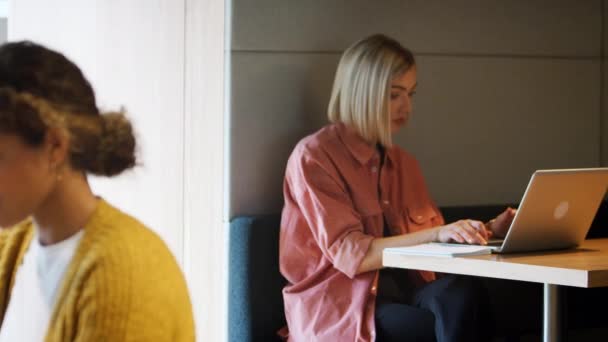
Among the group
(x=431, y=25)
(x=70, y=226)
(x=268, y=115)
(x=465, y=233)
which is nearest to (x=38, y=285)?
(x=70, y=226)

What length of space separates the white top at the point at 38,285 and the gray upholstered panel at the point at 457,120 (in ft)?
6.11

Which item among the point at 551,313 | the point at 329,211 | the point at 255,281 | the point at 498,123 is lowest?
the point at 255,281

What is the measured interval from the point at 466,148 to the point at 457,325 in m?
1.13

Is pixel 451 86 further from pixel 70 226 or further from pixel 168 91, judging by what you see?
pixel 70 226

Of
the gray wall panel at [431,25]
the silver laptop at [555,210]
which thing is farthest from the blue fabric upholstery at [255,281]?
the silver laptop at [555,210]

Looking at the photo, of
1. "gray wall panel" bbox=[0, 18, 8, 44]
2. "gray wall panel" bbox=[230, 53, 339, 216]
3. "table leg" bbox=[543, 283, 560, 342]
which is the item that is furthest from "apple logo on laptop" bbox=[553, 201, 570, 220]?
"gray wall panel" bbox=[0, 18, 8, 44]

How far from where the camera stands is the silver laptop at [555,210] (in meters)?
2.34

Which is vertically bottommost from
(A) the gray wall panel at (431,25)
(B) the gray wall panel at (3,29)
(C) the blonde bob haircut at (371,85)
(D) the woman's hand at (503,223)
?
(D) the woman's hand at (503,223)

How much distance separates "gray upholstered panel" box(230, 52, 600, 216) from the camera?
10.2 feet

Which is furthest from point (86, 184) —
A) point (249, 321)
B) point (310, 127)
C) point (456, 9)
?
point (456, 9)

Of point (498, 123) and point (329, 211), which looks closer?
point (329, 211)

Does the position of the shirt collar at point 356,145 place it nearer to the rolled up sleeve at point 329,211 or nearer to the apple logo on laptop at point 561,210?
the rolled up sleeve at point 329,211

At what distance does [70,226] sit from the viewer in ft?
3.90

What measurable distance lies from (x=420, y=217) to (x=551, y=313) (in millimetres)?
704
